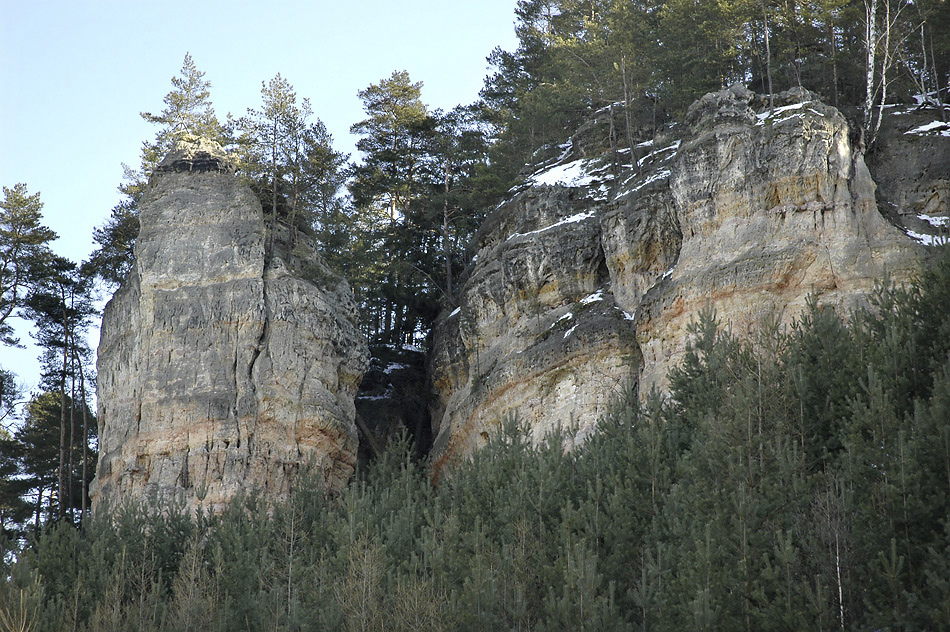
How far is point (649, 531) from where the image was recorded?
2173cm

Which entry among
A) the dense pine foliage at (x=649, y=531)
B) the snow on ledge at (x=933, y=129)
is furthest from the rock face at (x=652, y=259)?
the snow on ledge at (x=933, y=129)

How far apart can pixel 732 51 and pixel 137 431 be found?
25367 millimetres

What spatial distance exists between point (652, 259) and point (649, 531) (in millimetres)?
13264

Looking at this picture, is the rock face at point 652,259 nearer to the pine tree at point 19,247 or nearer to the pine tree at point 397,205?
the pine tree at point 397,205

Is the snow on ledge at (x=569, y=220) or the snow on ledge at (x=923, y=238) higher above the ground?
the snow on ledge at (x=569, y=220)

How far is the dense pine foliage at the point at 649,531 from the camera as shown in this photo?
1675 cm

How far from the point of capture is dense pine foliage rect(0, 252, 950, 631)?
16750 millimetres

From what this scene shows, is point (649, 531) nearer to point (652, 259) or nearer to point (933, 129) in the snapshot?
point (652, 259)

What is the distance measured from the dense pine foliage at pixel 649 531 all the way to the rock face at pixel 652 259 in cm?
255

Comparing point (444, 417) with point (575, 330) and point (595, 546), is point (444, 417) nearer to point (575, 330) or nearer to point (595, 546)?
point (575, 330)

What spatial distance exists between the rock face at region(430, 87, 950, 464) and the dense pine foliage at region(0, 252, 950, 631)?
8.36ft

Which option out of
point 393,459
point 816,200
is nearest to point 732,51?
point 816,200

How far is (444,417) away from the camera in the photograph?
3694 cm

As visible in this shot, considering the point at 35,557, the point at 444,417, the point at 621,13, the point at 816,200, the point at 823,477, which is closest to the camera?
the point at 823,477
